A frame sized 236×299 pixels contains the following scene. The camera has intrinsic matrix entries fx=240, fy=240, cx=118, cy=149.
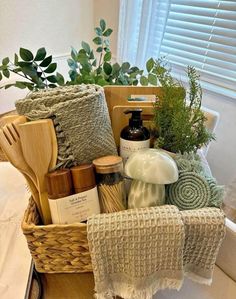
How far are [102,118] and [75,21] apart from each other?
126 cm

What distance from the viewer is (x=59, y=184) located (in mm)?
430

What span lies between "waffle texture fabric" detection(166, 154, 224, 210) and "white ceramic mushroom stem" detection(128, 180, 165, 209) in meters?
0.03

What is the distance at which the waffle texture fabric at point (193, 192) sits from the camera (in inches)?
19.1

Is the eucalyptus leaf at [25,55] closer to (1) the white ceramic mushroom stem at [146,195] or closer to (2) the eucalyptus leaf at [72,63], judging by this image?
(2) the eucalyptus leaf at [72,63]

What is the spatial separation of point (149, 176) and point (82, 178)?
0.40 feet

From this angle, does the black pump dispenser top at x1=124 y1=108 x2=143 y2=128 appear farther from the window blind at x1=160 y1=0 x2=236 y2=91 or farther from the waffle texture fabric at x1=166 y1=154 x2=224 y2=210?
the window blind at x1=160 y1=0 x2=236 y2=91

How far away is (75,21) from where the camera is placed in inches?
59.2

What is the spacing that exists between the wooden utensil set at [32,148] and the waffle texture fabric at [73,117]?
0.07 ft

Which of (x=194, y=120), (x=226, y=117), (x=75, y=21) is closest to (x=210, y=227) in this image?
(x=194, y=120)

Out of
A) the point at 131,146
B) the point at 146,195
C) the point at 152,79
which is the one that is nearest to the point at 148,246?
the point at 146,195

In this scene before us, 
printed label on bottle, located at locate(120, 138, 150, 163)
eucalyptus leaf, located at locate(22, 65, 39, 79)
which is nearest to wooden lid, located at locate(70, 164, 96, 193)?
printed label on bottle, located at locate(120, 138, 150, 163)

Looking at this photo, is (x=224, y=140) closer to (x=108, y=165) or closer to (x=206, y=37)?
(x=206, y=37)

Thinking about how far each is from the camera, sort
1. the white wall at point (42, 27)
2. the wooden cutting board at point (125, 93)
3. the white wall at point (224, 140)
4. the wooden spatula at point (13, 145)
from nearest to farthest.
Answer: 1. the wooden spatula at point (13, 145)
2. the wooden cutting board at point (125, 93)
3. the white wall at point (42, 27)
4. the white wall at point (224, 140)

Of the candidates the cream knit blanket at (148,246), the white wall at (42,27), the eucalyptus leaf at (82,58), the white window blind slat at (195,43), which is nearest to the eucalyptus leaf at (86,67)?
the eucalyptus leaf at (82,58)
